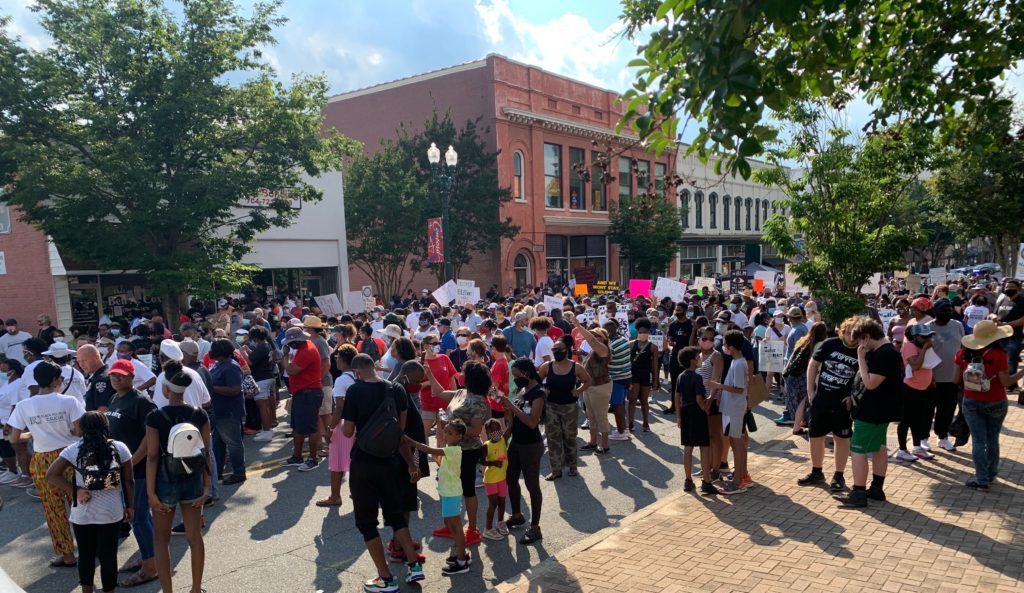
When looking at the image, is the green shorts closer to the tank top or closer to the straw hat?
the straw hat

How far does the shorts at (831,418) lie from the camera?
6602 mm

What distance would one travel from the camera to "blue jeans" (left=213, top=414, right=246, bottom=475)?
305 inches

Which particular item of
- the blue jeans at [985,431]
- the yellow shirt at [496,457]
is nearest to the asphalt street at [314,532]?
the yellow shirt at [496,457]

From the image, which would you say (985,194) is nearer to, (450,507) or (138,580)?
(450,507)

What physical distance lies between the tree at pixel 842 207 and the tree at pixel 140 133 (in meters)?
10.9

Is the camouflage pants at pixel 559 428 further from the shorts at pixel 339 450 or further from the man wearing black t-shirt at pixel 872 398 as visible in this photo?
the man wearing black t-shirt at pixel 872 398

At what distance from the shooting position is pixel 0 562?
5859 millimetres

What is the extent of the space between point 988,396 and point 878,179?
5.43m

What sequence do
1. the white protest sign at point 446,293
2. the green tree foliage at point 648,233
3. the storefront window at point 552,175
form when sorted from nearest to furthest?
the white protest sign at point 446,293
the storefront window at point 552,175
the green tree foliage at point 648,233

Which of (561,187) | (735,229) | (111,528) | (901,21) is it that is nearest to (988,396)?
(901,21)

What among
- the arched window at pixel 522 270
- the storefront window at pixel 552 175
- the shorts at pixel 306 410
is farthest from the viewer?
the storefront window at pixel 552 175

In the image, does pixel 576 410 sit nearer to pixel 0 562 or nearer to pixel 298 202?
pixel 0 562

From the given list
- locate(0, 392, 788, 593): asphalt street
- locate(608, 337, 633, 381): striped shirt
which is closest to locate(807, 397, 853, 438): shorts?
locate(0, 392, 788, 593): asphalt street

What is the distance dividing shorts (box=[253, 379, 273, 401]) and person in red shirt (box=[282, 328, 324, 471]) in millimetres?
1362
